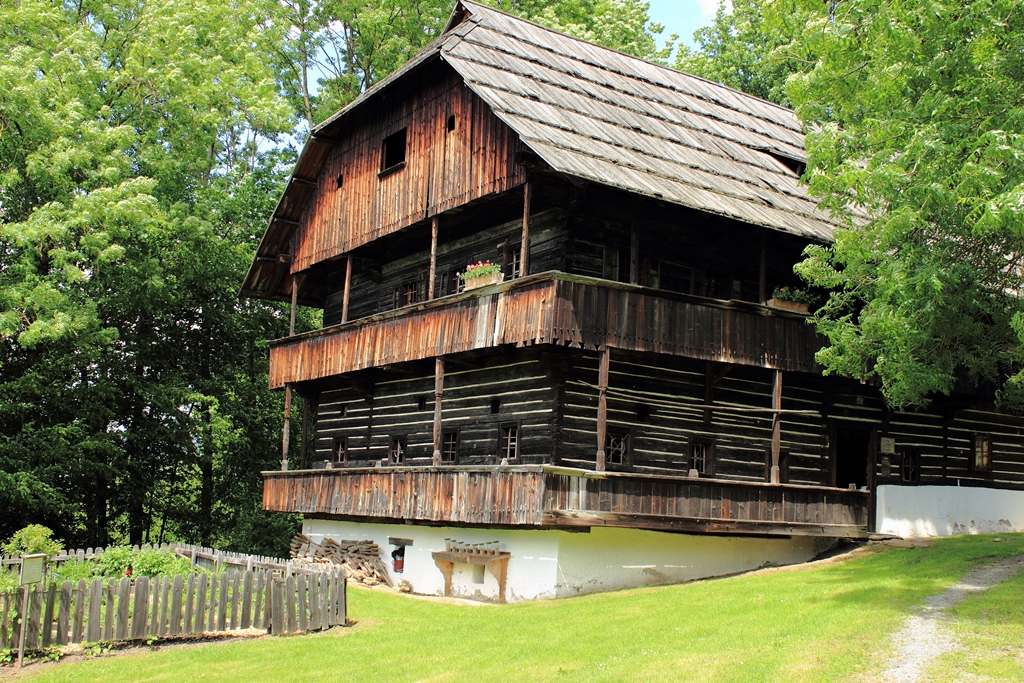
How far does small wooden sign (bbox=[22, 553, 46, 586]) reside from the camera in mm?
16094

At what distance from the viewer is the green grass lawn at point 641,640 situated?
13898 mm

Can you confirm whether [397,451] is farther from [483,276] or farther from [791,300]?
[791,300]

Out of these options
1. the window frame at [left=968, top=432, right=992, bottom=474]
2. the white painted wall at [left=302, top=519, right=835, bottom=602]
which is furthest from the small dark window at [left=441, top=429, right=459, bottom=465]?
the window frame at [left=968, top=432, right=992, bottom=474]

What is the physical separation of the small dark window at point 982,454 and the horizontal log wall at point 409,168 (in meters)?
15.1

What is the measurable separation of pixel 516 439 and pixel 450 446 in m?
2.76

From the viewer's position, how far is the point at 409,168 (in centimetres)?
2712

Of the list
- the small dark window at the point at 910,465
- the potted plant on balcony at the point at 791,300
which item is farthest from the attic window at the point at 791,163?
the small dark window at the point at 910,465

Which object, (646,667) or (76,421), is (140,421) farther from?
(646,667)

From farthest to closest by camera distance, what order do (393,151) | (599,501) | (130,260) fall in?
(130,260) → (393,151) → (599,501)

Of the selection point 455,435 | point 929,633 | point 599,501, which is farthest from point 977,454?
point 929,633

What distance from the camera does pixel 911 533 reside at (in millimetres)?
26266

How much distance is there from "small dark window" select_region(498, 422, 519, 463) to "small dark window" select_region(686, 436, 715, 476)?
13.0 feet

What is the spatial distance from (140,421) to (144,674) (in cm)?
2337

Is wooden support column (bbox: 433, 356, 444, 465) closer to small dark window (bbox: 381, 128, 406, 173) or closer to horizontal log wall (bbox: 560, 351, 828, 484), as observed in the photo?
horizontal log wall (bbox: 560, 351, 828, 484)
